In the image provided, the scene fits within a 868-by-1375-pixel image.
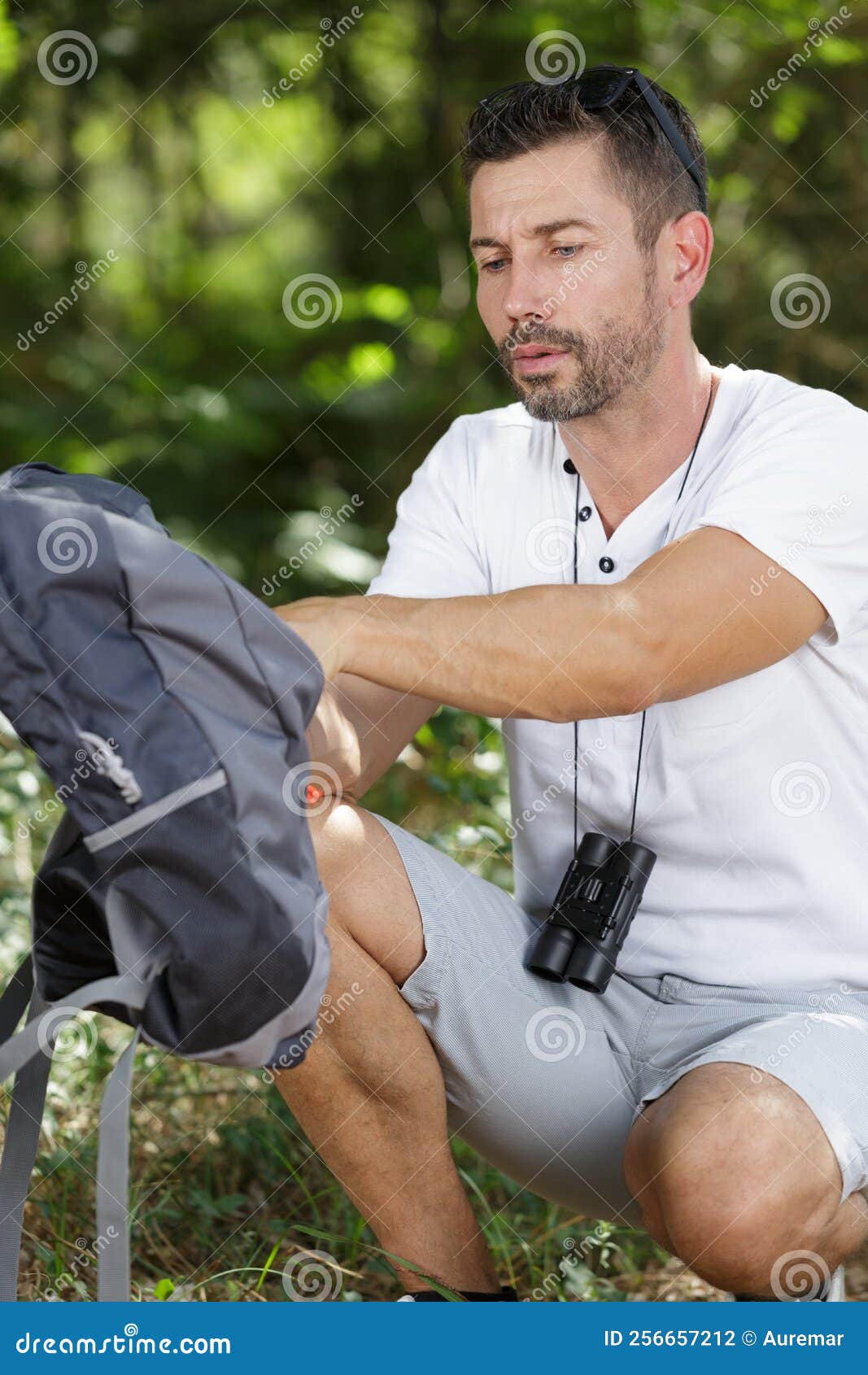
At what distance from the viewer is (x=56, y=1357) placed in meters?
1.58

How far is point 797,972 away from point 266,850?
0.99 m

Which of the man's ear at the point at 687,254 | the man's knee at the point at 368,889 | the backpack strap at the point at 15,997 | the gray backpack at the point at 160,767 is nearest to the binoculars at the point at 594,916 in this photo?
the man's knee at the point at 368,889

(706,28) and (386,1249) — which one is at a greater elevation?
(706,28)

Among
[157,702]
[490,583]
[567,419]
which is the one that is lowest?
[157,702]

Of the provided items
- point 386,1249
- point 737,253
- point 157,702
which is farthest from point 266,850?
point 737,253

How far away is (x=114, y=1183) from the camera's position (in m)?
1.34

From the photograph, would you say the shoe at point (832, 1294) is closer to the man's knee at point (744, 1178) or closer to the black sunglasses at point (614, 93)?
the man's knee at point (744, 1178)

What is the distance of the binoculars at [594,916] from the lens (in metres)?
2.10

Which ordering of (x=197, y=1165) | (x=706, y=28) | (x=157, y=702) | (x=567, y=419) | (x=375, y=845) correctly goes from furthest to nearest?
(x=706, y=28) < (x=197, y=1165) < (x=567, y=419) < (x=375, y=845) < (x=157, y=702)

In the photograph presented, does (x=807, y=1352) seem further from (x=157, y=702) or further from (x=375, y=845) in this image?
(x=157, y=702)

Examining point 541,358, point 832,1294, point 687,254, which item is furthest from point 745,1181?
point 687,254

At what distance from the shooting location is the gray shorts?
2.03 m

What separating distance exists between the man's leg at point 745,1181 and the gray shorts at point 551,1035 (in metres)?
0.17

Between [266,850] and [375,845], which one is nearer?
[266,850]
